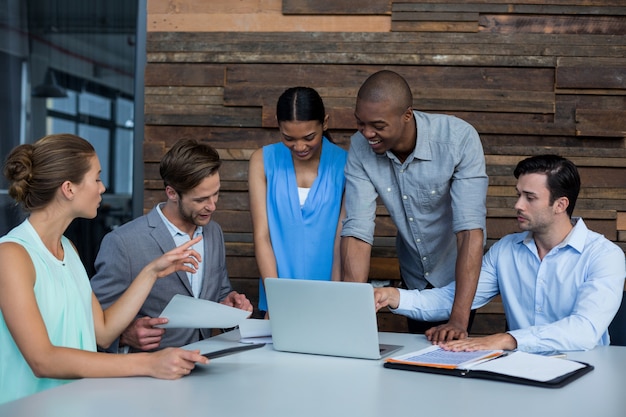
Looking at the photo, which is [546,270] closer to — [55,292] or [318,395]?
[318,395]

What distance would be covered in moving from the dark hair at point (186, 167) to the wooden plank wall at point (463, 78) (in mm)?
1246

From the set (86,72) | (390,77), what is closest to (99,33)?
(86,72)

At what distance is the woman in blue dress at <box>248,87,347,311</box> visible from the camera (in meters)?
3.19

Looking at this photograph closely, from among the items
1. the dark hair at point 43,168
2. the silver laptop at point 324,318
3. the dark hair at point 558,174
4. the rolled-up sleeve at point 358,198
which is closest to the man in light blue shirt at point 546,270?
the dark hair at point 558,174

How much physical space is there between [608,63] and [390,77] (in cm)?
169

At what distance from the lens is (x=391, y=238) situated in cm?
407

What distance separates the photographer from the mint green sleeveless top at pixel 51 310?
80.9 inches

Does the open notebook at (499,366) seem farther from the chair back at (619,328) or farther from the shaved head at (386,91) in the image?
the shaved head at (386,91)

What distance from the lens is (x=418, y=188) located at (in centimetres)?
304

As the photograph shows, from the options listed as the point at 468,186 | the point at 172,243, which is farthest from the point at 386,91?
the point at 172,243

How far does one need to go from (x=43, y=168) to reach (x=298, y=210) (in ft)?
4.03

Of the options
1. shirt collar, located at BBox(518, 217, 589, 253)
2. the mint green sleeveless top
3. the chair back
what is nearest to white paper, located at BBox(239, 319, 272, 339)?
the mint green sleeveless top

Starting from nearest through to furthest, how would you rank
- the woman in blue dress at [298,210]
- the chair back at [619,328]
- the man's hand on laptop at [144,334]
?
the man's hand on laptop at [144,334], the chair back at [619,328], the woman in blue dress at [298,210]

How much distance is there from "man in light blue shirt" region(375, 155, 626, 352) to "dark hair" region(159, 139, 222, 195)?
0.74 meters
